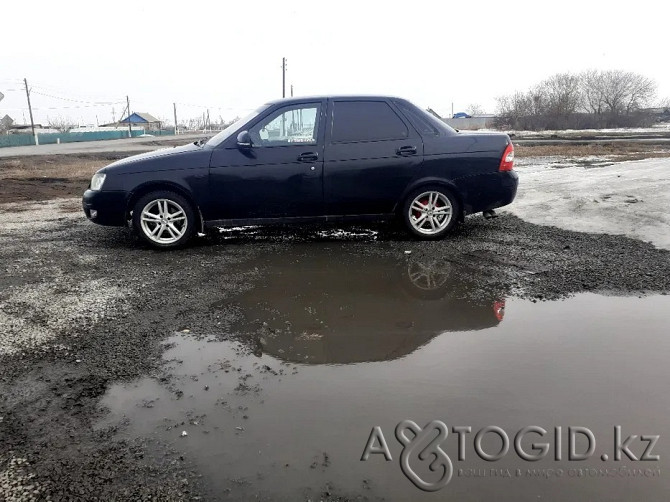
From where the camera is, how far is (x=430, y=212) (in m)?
6.48

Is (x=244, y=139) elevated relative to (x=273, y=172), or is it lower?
elevated

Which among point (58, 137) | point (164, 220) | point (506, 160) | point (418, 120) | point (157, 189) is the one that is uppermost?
point (418, 120)

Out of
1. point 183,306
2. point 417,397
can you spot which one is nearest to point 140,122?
point 183,306

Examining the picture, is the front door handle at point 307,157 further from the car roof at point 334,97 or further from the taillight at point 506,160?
the taillight at point 506,160

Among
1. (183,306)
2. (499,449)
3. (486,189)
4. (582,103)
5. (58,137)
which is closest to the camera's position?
(499,449)

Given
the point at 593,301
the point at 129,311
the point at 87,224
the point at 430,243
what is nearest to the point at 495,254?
the point at 430,243

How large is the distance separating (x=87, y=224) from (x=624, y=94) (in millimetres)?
83874

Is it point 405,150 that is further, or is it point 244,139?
point 405,150

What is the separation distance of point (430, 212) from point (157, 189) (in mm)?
3293

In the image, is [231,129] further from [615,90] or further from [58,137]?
[615,90]

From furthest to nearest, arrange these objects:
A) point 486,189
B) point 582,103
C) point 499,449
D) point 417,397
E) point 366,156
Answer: point 582,103, point 486,189, point 366,156, point 417,397, point 499,449

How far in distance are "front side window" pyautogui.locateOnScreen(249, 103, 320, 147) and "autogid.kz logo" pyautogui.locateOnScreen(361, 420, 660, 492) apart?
168 inches

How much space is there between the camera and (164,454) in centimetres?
245

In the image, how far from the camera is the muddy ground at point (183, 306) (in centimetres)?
235
